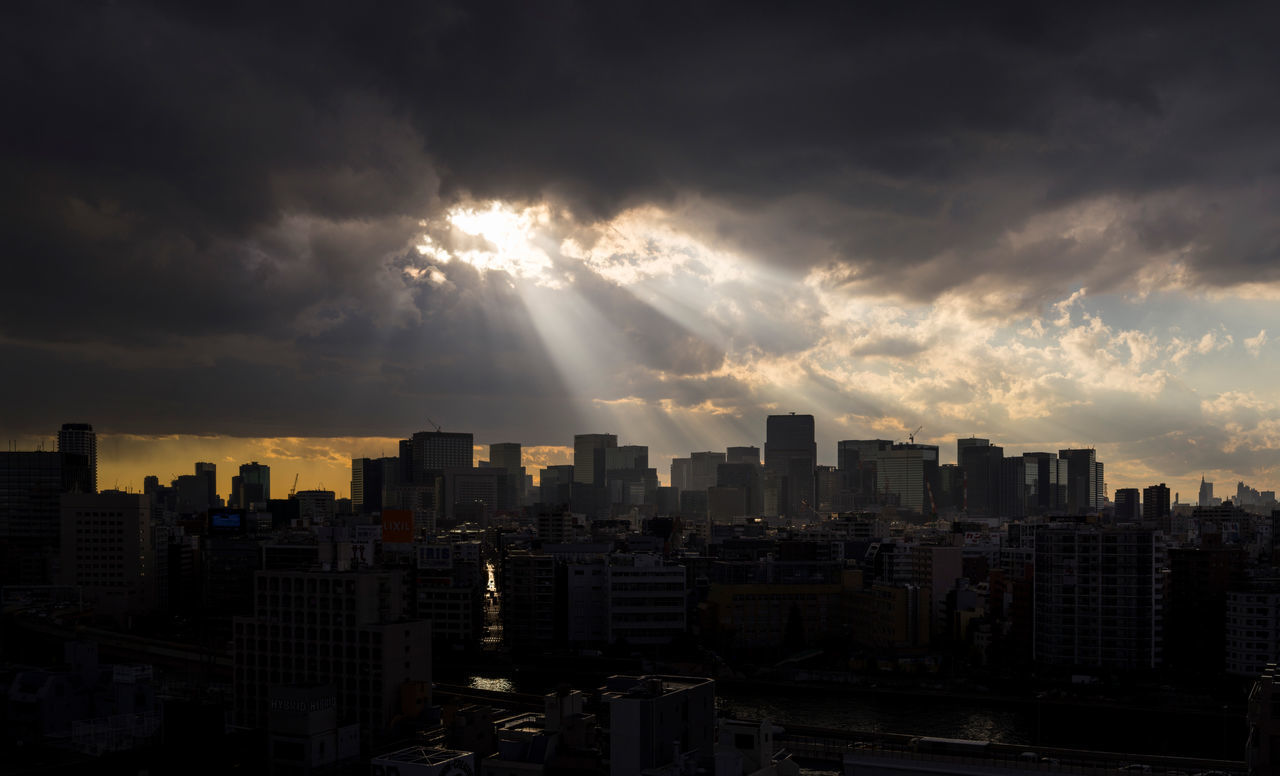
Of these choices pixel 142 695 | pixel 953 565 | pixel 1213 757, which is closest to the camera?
pixel 142 695

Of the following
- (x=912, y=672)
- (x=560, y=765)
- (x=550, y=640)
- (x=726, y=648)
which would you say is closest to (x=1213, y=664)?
(x=912, y=672)

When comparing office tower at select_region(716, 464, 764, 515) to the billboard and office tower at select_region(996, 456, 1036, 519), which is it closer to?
office tower at select_region(996, 456, 1036, 519)

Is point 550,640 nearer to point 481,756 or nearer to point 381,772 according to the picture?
point 481,756

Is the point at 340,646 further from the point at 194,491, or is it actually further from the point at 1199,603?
the point at 194,491

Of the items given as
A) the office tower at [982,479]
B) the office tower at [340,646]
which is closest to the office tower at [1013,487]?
the office tower at [982,479]

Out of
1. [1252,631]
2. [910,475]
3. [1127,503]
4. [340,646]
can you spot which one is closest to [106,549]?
[340,646]

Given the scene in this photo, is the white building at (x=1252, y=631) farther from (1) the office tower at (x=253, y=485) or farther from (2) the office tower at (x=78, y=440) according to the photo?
(1) the office tower at (x=253, y=485)

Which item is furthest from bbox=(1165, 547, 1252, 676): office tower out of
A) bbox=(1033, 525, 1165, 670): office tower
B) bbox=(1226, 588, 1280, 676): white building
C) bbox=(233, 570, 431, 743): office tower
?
bbox=(233, 570, 431, 743): office tower
